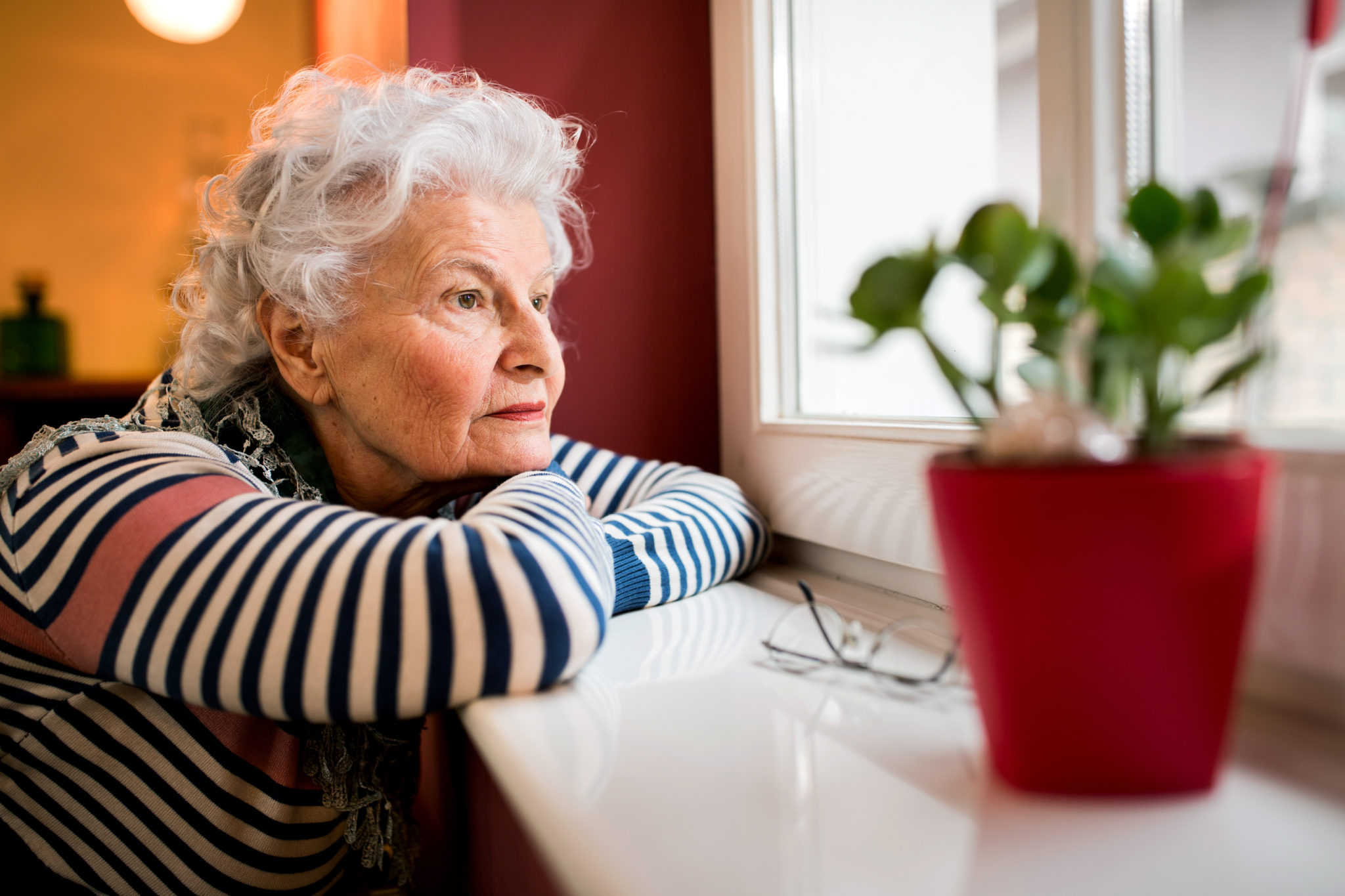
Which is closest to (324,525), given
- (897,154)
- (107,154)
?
(897,154)

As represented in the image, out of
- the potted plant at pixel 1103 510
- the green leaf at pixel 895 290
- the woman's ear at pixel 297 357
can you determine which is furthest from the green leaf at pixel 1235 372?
the woman's ear at pixel 297 357

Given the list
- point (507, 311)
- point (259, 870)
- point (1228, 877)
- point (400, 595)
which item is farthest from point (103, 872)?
point (1228, 877)

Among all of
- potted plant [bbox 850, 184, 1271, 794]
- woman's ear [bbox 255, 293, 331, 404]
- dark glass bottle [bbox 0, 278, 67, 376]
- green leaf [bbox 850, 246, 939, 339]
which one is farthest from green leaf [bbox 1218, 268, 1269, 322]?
dark glass bottle [bbox 0, 278, 67, 376]

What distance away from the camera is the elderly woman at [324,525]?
0.50m

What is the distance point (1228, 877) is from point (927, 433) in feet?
1.43

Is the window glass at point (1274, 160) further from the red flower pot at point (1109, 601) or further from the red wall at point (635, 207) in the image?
the red wall at point (635, 207)

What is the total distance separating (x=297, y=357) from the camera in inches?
34.8

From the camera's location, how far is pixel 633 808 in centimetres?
37

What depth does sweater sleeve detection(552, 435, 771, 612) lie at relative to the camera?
2.52 ft

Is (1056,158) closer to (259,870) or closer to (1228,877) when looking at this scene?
(1228,877)

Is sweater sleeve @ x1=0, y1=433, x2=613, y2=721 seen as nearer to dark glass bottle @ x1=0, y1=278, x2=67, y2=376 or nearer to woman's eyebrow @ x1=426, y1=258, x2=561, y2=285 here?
woman's eyebrow @ x1=426, y1=258, x2=561, y2=285

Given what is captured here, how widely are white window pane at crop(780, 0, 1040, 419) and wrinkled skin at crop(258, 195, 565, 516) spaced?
324mm

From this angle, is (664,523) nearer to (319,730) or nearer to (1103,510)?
(319,730)

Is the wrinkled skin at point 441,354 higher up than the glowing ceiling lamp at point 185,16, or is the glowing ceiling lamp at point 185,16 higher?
the glowing ceiling lamp at point 185,16
